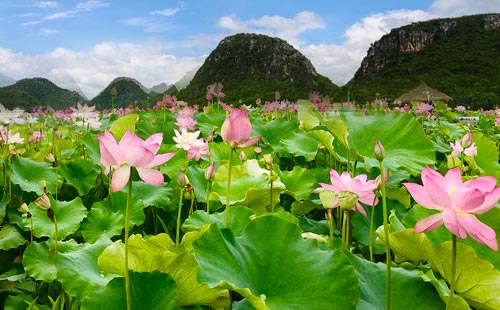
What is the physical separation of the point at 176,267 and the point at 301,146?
1.12m

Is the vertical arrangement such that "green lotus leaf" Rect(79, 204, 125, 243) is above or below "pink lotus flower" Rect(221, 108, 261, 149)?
below

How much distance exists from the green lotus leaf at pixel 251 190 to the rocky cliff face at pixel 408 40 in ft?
A: 182

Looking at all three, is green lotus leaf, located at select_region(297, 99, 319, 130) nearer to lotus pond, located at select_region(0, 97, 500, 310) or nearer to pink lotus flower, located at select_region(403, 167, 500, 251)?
lotus pond, located at select_region(0, 97, 500, 310)

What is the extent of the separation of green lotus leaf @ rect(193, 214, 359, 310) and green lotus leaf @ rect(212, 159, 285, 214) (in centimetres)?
49

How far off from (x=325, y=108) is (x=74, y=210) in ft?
7.54

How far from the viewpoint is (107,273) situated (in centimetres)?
82

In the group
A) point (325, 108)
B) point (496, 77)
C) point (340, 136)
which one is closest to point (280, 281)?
point (340, 136)

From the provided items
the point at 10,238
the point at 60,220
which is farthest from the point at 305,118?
the point at 10,238

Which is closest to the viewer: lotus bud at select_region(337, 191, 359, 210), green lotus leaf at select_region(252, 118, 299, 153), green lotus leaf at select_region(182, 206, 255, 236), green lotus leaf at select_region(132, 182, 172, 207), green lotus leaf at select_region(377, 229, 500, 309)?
green lotus leaf at select_region(377, 229, 500, 309)

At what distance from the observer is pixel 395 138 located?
134 cm

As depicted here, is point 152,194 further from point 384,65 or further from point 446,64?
point 384,65

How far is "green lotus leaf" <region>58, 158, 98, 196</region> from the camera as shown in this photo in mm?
1675

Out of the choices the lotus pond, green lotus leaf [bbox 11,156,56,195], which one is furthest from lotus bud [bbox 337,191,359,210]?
green lotus leaf [bbox 11,156,56,195]

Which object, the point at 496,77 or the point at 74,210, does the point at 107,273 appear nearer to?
the point at 74,210
